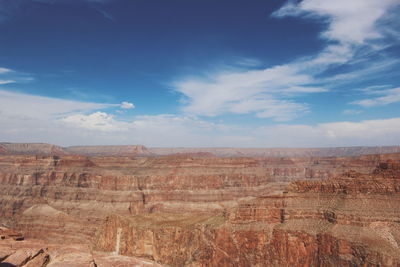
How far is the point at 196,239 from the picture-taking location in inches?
2201

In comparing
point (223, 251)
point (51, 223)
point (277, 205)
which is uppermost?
point (277, 205)

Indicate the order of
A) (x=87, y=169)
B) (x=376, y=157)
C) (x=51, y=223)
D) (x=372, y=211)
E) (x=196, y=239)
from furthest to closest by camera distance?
(x=376, y=157), (x=87, y=169), (x=51, y=223), (x=196, y=239), (x=372, y=211)

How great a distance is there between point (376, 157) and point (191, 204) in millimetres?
80016

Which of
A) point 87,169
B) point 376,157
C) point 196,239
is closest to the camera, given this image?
point 196,239

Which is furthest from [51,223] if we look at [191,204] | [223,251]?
[223,251]

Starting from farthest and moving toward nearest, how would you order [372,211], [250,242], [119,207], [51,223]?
[119,207] < [51,223] < [250,242] < [372,211]

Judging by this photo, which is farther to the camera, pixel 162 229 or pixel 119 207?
pixel 119 207

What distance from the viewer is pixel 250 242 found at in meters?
52.3

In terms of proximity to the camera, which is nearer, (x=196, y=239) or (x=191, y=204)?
(x=196, y=239)

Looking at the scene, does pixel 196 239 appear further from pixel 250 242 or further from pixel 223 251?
pixel 250 242

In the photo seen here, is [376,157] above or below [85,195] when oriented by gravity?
above

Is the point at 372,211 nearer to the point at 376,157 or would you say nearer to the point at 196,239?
the point at 196,239

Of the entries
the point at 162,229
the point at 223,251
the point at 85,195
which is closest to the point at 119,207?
the point at 85,195

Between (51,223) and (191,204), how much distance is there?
4331cm
